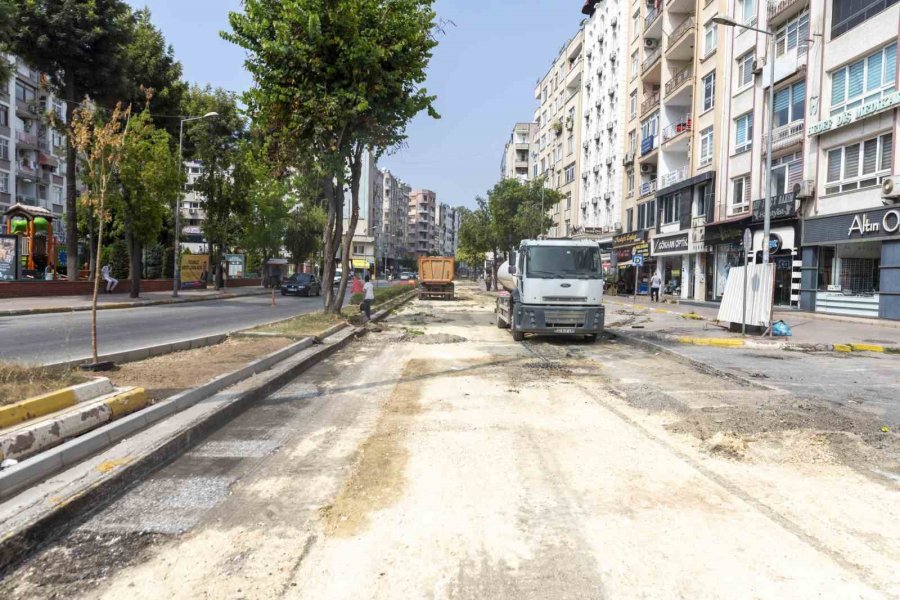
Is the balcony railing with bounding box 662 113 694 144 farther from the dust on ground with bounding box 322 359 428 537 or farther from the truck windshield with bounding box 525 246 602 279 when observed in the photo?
the dust on ground with bounding box 322 359 428 537

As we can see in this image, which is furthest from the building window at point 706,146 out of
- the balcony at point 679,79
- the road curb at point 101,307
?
the road curb at point 101,307

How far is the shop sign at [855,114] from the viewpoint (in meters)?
18.9

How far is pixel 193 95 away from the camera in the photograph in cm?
3666

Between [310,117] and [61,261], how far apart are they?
133 ft

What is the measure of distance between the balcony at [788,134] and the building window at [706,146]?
234 inches

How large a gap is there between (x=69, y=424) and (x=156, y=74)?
36538mm

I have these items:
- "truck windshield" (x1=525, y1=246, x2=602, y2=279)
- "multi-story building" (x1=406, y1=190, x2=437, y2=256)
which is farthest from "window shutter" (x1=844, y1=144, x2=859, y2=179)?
"multi-story building" (x1=406, y1=190, x2=437, y2=256)

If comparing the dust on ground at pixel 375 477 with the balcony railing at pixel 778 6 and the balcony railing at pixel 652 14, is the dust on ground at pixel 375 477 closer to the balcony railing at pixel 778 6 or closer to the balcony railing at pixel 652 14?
the balcony railing at pixel 778 6

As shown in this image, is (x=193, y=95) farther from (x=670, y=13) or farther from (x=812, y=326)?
(x=812, y=326)

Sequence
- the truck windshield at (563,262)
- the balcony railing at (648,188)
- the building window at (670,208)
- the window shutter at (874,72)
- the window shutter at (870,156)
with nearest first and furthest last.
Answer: the truck windshield at (563,262) → the window shutter at (874,72) → the window shutter at (870,156) → the building window at (670,208) → the balcony railing at (648,188)

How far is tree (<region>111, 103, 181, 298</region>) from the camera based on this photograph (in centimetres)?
2606

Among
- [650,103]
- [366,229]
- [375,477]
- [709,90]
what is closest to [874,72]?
[709,90]

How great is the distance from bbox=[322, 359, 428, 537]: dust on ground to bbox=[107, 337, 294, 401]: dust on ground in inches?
101

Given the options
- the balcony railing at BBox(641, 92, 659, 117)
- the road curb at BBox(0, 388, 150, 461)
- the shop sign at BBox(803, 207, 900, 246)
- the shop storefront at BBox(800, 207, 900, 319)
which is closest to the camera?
the road curb at BBox(0, 388, 150, 461)
